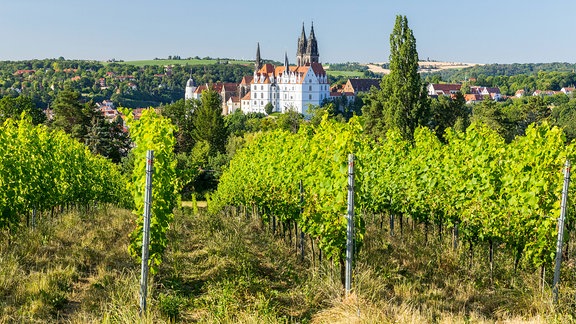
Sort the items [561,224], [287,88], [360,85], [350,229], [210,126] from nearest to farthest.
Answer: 1. [350,229]
2. [561,224]
3. [210,126]
4. [287,88]
5. [360,85]

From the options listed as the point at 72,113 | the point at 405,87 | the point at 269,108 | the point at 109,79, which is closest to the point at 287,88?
the point at 269,108

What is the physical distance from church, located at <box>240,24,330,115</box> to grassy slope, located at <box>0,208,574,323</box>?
288ft

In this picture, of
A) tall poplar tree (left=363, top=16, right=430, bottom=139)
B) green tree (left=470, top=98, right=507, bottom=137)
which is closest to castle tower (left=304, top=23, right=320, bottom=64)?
green tree (left=470, top=98, right=507, bottom=137)

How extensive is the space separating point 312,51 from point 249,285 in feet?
352

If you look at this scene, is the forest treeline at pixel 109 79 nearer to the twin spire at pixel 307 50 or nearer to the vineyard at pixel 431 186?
the twin spire at pixel 307 50

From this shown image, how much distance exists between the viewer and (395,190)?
11547mm

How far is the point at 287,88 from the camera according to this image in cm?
10062

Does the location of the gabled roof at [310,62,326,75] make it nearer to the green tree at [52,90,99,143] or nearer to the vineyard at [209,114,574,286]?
the green tree at [52,90,99,143]

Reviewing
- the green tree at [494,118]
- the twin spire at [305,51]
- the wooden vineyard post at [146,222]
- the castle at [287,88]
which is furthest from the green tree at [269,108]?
the wooden vineyard post at [146,222]

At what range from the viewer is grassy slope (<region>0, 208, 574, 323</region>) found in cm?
602

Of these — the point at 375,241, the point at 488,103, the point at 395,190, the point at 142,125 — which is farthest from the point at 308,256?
the point at 488,103

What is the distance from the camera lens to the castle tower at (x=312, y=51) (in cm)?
11125

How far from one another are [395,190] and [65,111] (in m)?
40.2

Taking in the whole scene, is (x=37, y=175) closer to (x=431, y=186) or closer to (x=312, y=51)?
(x=431, y=186)
